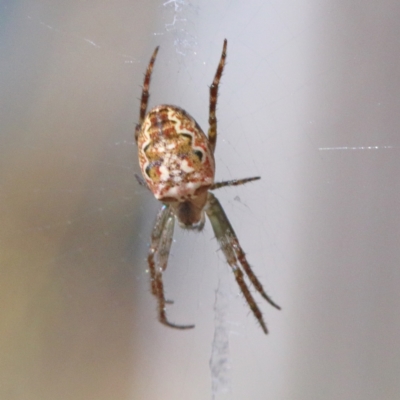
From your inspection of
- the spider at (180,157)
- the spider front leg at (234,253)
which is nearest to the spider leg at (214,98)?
the spider at (180,157)

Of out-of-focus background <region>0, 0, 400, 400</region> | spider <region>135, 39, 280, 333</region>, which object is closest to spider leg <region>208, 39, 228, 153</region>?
spider <region>135, 39, 280, 333</region>

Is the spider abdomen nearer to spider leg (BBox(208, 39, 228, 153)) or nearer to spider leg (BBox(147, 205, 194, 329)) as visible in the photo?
spider leg (BBox(208, 39, 228, 153))

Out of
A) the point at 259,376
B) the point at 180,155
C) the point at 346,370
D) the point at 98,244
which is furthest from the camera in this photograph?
the point at 98,244

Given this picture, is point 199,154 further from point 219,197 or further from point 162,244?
point 219,197

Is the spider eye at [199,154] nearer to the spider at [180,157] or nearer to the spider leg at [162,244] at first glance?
the spider at [180,157]

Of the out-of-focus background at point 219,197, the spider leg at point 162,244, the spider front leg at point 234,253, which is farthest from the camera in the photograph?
the out-of-focus background at point 219,197

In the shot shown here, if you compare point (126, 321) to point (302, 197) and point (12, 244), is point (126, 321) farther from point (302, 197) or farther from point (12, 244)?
point (302, 197)

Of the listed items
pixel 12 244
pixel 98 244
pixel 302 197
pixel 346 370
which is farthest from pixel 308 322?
pixel 12 244
